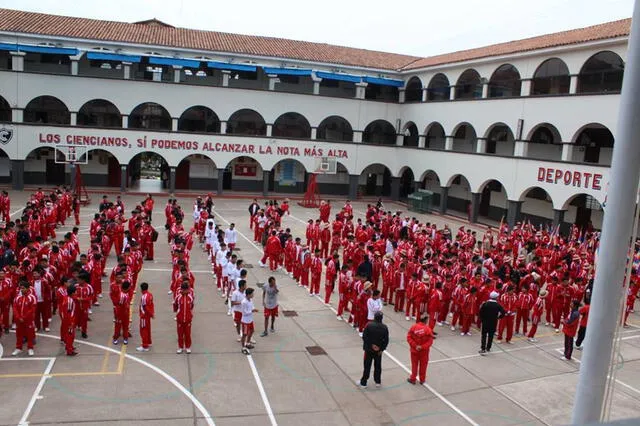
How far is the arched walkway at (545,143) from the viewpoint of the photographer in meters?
28.3

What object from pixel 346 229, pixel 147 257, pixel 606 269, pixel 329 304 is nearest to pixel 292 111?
pixel 346 229

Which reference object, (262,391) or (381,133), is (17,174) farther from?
(262,391)

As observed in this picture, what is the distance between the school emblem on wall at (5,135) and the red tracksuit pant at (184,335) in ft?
87.0

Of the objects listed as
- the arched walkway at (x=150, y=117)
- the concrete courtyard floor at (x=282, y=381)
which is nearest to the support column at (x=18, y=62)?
the arched walkway at (x=150, y=117)

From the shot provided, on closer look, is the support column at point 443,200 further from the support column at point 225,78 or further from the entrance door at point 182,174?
the entrance door at point 182,174

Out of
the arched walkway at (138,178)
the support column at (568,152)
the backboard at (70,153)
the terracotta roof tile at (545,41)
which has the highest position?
the terracotta roof tile at (545,41)

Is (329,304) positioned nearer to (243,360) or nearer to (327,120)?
(243,360)

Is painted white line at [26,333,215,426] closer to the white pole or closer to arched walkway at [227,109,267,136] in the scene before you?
the white pole

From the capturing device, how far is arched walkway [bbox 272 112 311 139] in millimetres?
37000

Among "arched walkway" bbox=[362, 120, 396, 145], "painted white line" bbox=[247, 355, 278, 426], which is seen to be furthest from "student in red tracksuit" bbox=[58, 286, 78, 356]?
"arched walkway" bbox=[362, 120, 396, 145]

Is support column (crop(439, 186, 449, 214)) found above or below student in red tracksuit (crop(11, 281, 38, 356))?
above

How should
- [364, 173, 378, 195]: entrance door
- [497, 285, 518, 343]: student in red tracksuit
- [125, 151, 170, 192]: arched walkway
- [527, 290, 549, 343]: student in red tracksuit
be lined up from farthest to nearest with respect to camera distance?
1. [364, 173, 378, 195]: entrance door
2. [125, 151, 170, 192]: arched walkway
3. [527, 290, 549, 343]: student in red tracksuit
4. [497, 285, 518, 343]: student in red tracksuit

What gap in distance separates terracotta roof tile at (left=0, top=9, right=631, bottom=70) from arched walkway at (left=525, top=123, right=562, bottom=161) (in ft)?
14.7

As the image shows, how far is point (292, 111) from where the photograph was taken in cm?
3606
